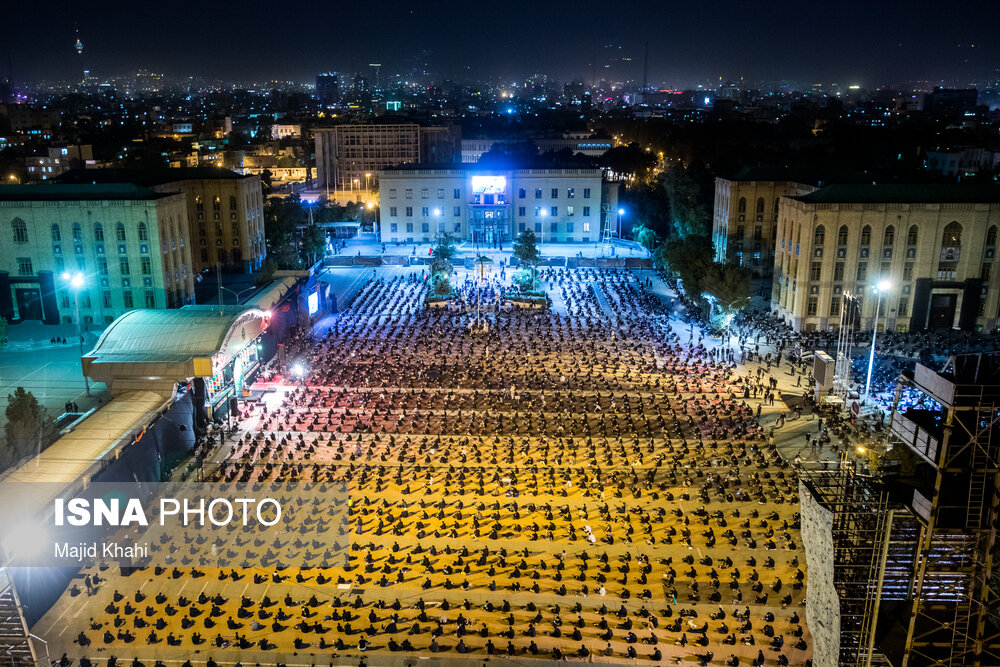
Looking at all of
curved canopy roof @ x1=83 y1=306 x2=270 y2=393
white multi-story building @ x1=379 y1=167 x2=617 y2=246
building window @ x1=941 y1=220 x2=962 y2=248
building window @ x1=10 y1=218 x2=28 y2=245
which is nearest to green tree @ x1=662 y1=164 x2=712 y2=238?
white multi-story building @ x1=379 y1=167 x2=617 y2=246

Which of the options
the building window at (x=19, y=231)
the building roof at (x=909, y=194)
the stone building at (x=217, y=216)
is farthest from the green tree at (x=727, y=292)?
the building window at (x=19, y=231)

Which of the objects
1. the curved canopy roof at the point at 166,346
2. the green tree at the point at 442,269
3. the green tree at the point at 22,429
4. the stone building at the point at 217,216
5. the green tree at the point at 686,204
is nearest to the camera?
the green tree at the point at 22,429

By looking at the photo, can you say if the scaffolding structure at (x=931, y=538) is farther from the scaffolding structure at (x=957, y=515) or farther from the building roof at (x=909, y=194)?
the building roof at (x=909, y=194)

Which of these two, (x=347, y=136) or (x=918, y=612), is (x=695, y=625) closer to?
(x=918, y=612)

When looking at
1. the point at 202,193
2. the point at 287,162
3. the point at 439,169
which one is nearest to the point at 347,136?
the point at 287,162

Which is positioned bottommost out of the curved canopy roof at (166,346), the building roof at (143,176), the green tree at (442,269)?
the green tree at (442,269)

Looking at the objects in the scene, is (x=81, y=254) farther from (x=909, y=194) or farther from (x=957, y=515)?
(x=909, y=194)

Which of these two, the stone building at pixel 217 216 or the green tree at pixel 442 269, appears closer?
the green tree at pixel 442 269
